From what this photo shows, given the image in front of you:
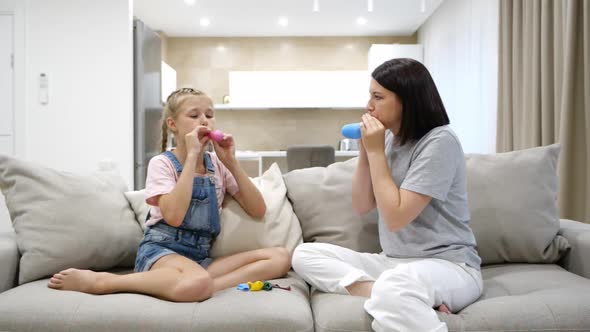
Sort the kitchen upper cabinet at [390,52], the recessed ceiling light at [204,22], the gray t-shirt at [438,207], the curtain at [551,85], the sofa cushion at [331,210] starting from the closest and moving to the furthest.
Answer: the gray t-shirt at [438,207], the sofa cushion at [331,210], the curtain at [551,85], the recessed ceiling light at [204,22], the kitchen upper cabinet at [390,52]

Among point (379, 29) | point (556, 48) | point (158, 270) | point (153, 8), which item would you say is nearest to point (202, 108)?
point (158, 270)

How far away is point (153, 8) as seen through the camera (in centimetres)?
575

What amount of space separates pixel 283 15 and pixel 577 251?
4904mm

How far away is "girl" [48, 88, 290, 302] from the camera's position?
1.47 meters

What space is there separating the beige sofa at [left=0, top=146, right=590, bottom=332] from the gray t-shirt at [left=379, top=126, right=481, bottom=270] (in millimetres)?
181

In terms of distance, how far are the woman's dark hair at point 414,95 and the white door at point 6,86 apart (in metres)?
3.98

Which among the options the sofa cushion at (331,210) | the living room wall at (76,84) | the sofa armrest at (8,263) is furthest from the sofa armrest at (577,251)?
the living room wall at (76,84)

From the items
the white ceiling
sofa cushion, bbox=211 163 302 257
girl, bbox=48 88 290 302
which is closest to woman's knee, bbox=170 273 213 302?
girl, bbox=48 88 290 302

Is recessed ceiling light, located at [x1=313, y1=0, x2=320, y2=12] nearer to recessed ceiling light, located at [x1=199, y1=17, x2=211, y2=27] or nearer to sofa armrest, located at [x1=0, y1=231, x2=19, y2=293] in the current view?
recessed ceiling light, located at [x1=199, y1=17, x2=211, y2=27]

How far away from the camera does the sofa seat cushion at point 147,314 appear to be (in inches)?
50.9

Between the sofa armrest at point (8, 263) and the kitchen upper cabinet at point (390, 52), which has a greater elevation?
the kitchen upper cabinet at point (390, 52)

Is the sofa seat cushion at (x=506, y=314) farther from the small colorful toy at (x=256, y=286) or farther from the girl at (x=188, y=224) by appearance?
the girl at (x=188, y=224)

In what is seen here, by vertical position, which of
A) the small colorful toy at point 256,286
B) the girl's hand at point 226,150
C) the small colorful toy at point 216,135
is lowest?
the small colorful toy at point 256,286

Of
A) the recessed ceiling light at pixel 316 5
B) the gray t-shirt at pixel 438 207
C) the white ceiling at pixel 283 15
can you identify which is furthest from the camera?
the white ceiling at pixel 283 15
